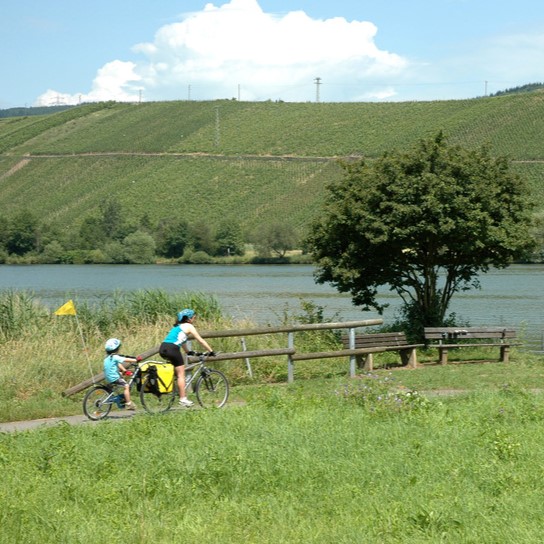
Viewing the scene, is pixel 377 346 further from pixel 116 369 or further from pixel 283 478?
pixel 283 478

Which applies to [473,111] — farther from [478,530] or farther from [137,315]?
[478,530]

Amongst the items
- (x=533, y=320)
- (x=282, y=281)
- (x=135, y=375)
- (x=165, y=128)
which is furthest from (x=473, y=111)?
(x=135, y=375)

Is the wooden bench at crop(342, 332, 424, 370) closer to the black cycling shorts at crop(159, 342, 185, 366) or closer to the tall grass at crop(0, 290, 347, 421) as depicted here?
the tall grass at crop(0, 290, 347, 421)

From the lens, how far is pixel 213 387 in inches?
527

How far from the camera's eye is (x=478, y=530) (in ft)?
21.6

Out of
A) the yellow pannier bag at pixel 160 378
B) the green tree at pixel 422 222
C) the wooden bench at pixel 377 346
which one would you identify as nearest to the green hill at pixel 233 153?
the green tree at pixel 422 222

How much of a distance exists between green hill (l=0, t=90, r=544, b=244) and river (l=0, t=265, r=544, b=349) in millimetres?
24133

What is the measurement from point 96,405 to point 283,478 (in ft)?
16.0

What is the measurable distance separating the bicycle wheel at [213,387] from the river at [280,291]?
993 cm

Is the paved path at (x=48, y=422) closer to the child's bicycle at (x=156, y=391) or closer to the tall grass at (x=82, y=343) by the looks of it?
the child's bicycle at (x=156, y=391)

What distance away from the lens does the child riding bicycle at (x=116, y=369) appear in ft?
41.1

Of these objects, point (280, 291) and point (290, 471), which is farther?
point (280, 291)

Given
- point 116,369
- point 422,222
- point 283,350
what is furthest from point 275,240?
point 116,369

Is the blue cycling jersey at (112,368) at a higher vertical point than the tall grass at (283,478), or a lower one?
higher
